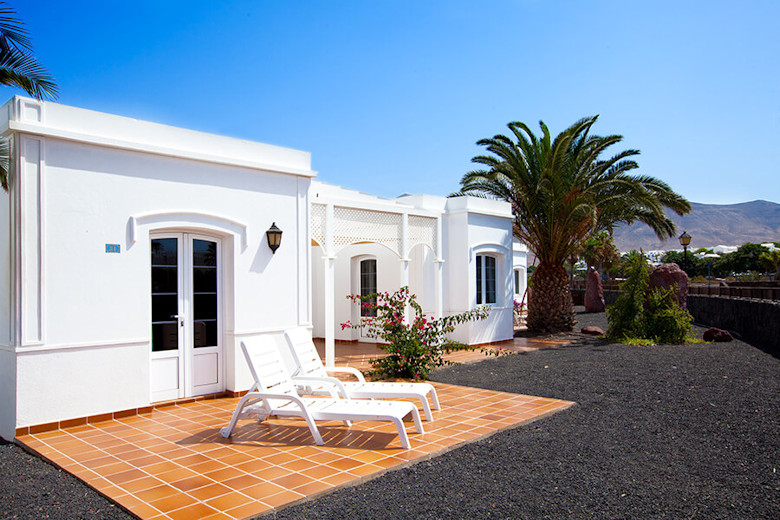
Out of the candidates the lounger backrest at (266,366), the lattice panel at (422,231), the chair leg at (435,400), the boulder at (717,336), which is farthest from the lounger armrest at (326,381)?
the boulder at (717,336)

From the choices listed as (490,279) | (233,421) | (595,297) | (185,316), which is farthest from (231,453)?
(595,297)

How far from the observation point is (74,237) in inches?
236

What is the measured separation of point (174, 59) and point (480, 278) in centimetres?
792

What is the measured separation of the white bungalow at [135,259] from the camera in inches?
225

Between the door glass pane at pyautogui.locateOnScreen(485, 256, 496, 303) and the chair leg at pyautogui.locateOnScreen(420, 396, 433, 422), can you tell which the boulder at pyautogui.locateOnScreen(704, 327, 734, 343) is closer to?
the door glass pane at pyautogui.locateOnScreen(485, 256, 496, 303)

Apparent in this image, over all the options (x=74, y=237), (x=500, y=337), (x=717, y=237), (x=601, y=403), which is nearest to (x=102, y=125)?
(x=74, y=237)

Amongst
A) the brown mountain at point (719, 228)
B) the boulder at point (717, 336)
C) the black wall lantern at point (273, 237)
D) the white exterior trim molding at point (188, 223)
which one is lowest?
the boulder at point (717, 336)

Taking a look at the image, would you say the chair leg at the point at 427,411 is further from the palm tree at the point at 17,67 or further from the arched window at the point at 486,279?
the arched window at the point at 486,279

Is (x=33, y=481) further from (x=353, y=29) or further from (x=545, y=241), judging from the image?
(x=545, y=241)

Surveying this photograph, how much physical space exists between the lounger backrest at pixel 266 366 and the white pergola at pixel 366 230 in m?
3.17

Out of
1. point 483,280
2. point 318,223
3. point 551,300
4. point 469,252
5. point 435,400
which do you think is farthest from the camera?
point 551,300

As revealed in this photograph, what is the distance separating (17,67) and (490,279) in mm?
10202

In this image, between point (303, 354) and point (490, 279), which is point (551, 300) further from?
point (303, 354)

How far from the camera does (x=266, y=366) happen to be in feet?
18.3
